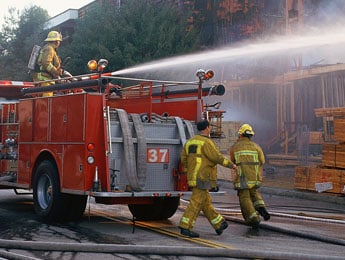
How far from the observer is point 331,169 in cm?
1306

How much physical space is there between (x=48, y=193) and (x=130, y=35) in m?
12.7

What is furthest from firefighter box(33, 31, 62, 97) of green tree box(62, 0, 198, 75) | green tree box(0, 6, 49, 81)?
green tree box(0, 6, 49, 81)

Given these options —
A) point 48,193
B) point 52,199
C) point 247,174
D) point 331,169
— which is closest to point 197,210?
point 247,174

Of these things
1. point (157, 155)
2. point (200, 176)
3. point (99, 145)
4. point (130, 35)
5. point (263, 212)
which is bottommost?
point (263, 212)

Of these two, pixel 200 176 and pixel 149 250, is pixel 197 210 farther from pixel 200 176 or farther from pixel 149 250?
pixel 149 250

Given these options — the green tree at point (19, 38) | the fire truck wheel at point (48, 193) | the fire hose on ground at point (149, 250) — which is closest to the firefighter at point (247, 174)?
the fire hose on ground at point (149, 250)

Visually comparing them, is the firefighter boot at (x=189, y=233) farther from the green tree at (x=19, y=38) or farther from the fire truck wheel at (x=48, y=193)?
the green tree at (x=19, y=38)

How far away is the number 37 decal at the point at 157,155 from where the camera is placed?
8797 mm

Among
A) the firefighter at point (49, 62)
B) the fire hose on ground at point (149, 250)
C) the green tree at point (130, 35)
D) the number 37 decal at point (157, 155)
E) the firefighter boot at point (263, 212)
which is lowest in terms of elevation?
the fire hose on ground at point (149, 250)

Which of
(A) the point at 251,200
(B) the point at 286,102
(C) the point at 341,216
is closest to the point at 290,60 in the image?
(B) the point at 286,102

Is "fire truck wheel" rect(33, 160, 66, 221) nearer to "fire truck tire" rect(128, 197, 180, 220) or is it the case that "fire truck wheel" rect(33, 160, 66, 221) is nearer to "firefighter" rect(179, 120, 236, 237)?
"fire truck tire" rect(128, 197, 180, 220)

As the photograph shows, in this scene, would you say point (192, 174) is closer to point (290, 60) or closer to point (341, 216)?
point (341, 216)

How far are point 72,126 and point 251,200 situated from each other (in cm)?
295

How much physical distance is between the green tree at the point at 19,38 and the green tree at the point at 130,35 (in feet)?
24.6
